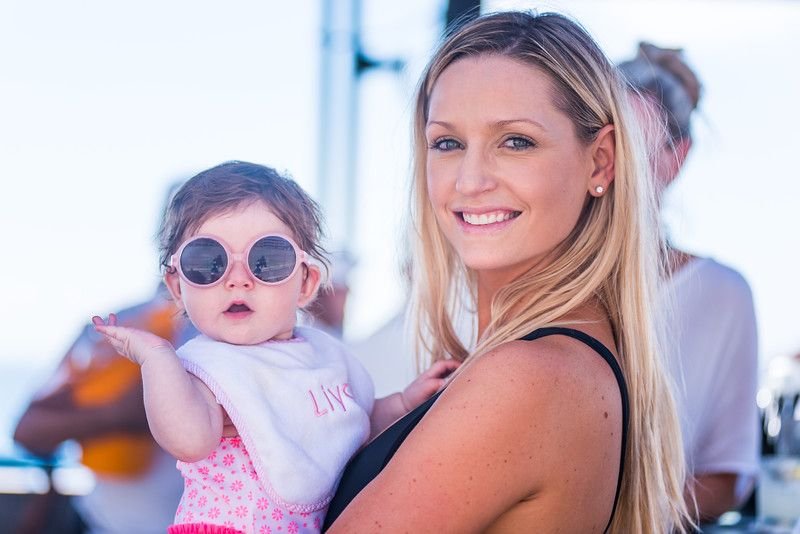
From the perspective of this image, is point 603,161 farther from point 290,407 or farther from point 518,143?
point 290,407

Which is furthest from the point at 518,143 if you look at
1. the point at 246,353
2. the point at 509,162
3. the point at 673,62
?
the point at 673,62

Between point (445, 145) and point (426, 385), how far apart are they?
450 mm

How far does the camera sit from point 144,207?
5039 millimetres

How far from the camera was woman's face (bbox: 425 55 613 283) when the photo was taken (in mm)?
1654

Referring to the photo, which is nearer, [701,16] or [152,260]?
[152,260]

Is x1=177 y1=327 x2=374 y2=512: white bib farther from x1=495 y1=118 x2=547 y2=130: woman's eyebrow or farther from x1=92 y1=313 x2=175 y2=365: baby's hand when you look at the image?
x1=495 y1=118 x2=547 y2=130: woman's eyebrow

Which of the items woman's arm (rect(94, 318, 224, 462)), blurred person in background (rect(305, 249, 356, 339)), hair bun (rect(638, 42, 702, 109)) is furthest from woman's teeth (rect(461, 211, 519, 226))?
blurred person in background (rect(305, 249, 356, 339))

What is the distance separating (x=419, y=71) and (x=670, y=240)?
0.90 m

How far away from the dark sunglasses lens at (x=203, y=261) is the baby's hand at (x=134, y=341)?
116 mm

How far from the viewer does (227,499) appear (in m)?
1.42

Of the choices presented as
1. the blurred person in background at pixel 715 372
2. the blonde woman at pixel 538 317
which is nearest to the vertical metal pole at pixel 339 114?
the blurred person in background at pixel 715 372

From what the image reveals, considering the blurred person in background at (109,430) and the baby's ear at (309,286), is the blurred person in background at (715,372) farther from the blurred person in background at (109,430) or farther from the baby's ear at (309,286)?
the blurred person in background at (109,430)

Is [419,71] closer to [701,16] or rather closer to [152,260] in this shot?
[152,260]

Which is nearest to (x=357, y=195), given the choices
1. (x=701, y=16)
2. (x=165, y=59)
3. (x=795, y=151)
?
(x=165, y=59)
